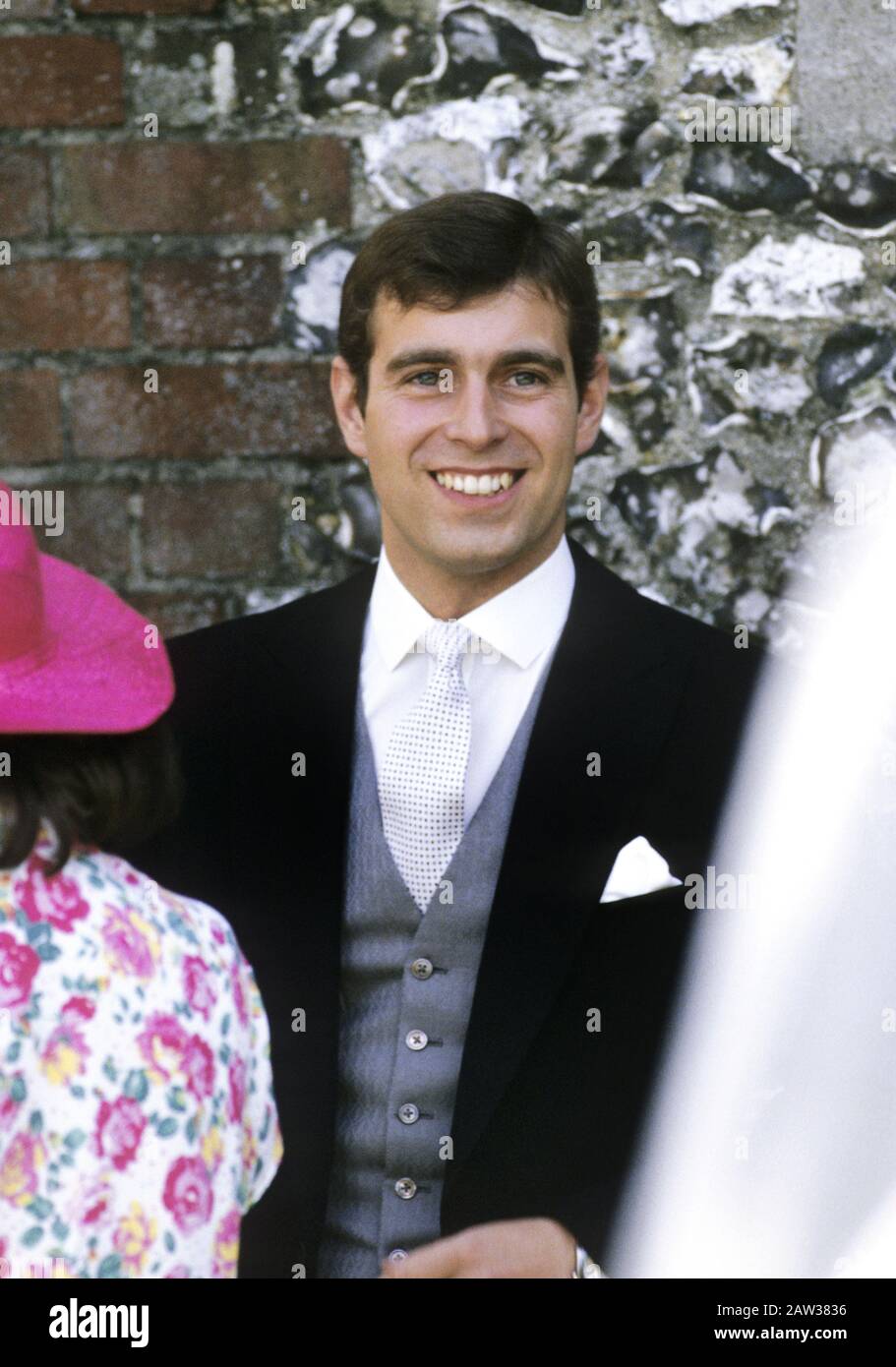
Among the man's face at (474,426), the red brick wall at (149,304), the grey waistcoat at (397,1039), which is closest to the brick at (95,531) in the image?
the red brick wall at (149,304)

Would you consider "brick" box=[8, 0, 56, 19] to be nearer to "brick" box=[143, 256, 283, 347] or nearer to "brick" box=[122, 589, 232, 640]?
"brick" box=[143, 256, 283, 347]

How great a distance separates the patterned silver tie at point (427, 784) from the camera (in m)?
1.38

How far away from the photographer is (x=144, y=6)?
1.53 m

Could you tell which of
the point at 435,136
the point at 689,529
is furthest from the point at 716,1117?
the point at 435,136

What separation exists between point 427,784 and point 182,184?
1.85 feet

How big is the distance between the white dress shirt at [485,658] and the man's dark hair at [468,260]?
7.4 inches

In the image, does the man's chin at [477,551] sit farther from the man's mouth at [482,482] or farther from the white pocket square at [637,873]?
the white pocket square at [637,873]

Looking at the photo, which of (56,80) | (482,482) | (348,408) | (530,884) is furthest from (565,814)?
(56,80)

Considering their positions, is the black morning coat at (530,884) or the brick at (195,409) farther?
the brick at (195,409)

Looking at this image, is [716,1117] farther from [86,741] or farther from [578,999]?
[86,741]

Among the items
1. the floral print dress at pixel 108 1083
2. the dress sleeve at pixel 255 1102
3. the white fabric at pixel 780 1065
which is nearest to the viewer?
the floral print dress at pixel 108 1083
